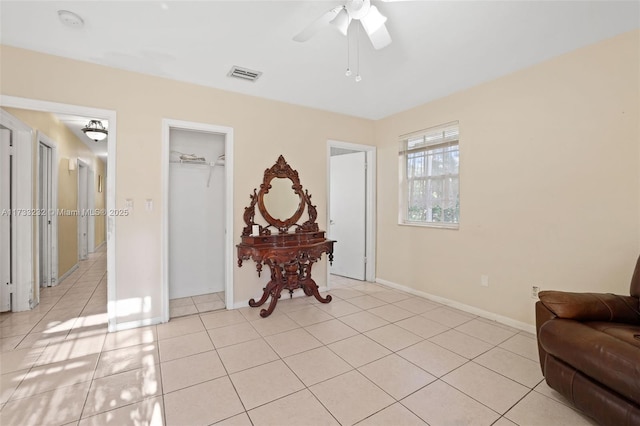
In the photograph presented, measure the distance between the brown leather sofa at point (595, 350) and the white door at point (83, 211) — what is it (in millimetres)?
7888

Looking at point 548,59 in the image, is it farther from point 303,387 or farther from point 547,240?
point 303,387

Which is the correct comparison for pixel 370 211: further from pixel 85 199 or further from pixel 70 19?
pixel 85 199

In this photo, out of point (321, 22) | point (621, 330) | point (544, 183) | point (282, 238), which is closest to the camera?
point (621, 330)

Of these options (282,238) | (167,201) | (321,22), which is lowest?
(282,238)

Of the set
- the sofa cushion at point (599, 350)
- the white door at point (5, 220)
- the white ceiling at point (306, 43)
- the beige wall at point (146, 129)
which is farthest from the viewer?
the white door at point (5, 220)

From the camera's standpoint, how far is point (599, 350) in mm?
1508

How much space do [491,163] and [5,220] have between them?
5.25m

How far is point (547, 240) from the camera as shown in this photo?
2688 millimetres

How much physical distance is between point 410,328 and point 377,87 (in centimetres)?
260

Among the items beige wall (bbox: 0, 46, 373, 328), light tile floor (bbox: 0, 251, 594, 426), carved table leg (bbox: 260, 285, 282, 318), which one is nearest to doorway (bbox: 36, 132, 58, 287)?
light tile floor (bbox: 0, 251, 594, 426)

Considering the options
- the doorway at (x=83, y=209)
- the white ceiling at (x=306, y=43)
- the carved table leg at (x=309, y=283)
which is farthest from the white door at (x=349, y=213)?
the doorway at (x=83, y=209)

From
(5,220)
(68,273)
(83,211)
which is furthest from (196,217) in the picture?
(83,211)

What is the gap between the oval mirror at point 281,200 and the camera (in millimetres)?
3650

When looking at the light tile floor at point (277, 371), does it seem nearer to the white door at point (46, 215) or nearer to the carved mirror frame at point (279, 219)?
the carved mirror frame at point (279, 219)
